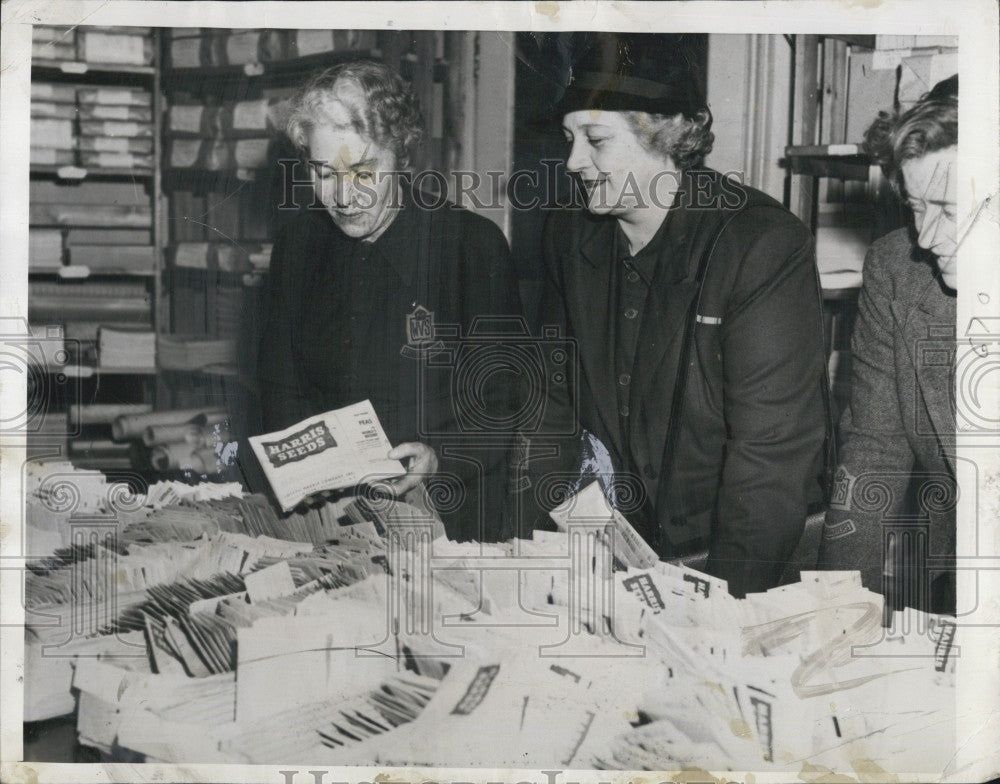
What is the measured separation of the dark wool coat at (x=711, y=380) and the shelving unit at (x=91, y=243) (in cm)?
83

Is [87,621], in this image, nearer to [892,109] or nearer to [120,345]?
[120,345]

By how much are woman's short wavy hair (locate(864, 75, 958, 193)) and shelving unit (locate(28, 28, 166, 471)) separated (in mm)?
1472

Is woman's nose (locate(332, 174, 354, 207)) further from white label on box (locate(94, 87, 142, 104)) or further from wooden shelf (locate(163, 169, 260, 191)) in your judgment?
white label on box (locate(94, 87, 142, 104))

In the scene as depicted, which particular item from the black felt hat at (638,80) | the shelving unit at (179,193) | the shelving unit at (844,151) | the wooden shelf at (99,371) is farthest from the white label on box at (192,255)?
the shelving unit at (844,151)

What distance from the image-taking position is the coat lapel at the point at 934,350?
1.78 meters

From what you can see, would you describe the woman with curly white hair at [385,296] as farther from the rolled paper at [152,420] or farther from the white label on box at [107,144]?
the white label on box at [107,144]

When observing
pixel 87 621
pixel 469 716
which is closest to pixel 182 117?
pixel 87 621

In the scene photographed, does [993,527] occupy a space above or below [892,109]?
below

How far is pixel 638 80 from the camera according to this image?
1.77 metres

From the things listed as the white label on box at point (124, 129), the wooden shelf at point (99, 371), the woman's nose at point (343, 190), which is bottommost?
the wooden shelf at point (99, 371)

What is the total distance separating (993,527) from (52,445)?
195 centimetres

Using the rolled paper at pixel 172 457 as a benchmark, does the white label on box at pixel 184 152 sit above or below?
above

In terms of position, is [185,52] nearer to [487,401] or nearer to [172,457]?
[172,457]

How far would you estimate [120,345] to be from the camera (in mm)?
1801
